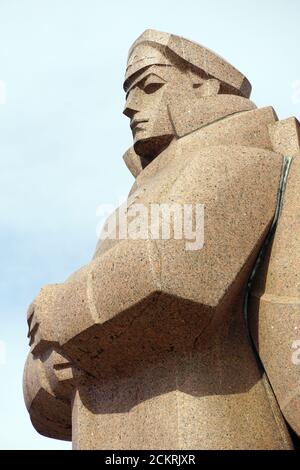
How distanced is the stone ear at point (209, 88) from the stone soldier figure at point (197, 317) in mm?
546

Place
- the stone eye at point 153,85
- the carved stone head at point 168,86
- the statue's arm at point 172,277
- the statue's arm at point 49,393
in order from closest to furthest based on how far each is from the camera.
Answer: the statue's arm at point 172,277 → the statue's arm at point 49,393 → the carved stone head at point 168,86 → the stone eye at point 153,85

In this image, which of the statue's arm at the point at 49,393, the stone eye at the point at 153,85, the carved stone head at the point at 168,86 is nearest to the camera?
the statue's arm at the point at 49,393

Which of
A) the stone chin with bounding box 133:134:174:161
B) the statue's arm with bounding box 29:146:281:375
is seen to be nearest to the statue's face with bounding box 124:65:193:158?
the stone chin with bounding box 133:134:174:161

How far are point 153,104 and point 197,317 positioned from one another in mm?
2088

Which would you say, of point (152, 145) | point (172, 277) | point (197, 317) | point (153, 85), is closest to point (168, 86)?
point (153, 85)

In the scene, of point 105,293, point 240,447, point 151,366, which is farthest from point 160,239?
point 240,447

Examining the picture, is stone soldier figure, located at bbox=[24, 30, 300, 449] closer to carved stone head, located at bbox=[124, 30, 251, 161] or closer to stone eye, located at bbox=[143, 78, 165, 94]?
carved stone head, located at bbox=[124, 30, 251, 161]

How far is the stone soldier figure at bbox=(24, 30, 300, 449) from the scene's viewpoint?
5766mm

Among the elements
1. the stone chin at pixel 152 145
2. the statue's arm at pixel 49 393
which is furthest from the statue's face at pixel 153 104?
the statue's arm at pixel 49 393

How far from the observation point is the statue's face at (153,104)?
7.07 meters

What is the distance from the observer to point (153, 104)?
719cm

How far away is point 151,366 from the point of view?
605 centimetres

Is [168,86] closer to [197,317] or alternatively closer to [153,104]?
[153,104]

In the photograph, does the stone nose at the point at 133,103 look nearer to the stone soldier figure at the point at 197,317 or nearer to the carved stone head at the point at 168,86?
the carved stone head at the point at 168,86
